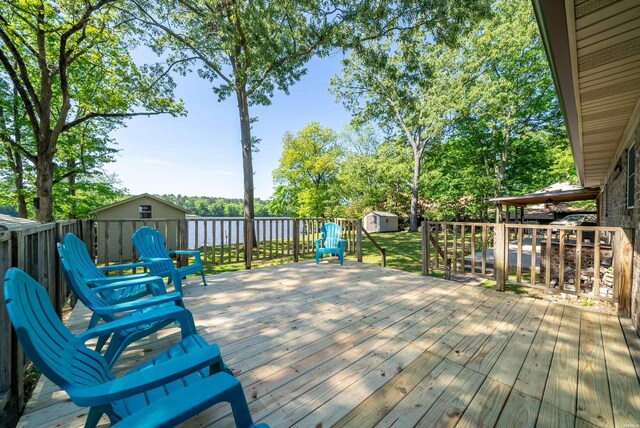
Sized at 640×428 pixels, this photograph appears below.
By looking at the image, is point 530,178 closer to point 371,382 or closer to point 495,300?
point 495,300

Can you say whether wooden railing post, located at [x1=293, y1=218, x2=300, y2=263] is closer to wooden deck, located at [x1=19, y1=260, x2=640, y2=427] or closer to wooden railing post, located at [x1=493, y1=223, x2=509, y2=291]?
wooden deck, located at [x1=19, y1=260, x2=640, y2=427]

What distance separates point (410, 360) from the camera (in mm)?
1958

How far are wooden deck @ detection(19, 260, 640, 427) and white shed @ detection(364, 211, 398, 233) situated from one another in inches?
700

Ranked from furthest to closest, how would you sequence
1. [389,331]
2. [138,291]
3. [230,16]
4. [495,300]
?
[230,16] < [495,300] < [138,291] < [389,331]

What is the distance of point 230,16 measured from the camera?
7.61 m

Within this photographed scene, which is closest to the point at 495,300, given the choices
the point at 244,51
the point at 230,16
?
the point at 244,51

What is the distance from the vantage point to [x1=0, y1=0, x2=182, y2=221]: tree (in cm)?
657

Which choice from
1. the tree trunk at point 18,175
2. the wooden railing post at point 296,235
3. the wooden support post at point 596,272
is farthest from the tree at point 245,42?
the tree trunk at point 18,175

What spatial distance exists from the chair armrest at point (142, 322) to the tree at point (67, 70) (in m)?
9.02

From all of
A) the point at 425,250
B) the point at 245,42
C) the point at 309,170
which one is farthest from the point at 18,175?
the point at 425,250

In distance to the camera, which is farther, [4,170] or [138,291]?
[4,170]

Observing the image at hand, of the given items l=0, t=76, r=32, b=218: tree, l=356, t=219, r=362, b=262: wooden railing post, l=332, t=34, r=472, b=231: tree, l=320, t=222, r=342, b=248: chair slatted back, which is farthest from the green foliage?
l=0, t=76, r=32, b=218: tree

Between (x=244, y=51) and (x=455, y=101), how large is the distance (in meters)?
12.7

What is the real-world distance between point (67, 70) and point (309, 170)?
→ 13.6 metres
